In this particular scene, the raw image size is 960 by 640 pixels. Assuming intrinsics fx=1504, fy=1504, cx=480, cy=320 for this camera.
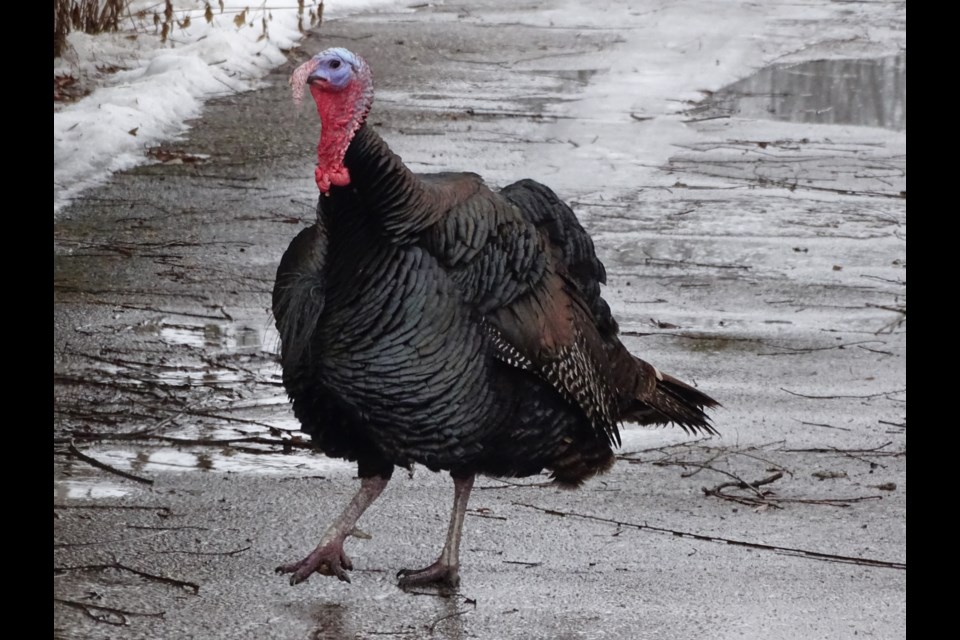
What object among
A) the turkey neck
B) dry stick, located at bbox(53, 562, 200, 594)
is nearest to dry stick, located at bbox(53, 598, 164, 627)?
dry stick, located at bbox(53, 562, 200, 594)

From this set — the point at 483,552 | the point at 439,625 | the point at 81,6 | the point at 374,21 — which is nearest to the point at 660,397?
the point at 483,552

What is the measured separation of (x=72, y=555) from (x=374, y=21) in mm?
9352

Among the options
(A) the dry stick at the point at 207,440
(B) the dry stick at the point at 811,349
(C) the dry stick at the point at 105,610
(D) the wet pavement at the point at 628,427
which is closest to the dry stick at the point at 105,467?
(D) the wet pavement at the point at 628,427

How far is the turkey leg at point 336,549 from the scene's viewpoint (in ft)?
14.1

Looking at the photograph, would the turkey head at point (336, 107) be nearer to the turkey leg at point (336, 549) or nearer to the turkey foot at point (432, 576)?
the turkey leg at point (336, 549)

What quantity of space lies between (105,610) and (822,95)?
349 inches

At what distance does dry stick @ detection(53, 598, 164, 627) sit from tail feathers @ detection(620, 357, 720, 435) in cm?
160

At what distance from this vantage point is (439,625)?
4148 millimetres

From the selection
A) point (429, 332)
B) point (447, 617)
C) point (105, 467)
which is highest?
point (429, 332)

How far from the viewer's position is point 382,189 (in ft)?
13.1

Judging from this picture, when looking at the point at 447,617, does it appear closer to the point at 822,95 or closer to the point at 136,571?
the point at 136,571

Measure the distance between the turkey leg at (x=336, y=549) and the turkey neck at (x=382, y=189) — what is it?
33.0 inches

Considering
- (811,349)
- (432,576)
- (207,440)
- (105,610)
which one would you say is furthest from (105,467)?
(811,349)
